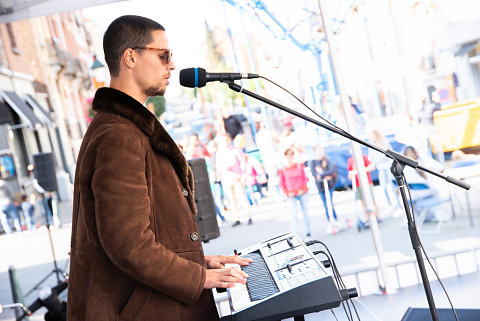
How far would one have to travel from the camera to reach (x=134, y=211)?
1280 mm

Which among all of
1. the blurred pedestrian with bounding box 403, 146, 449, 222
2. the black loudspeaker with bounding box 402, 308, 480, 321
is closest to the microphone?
the black loudspeaker with bounding box 402, 308, 480, 321

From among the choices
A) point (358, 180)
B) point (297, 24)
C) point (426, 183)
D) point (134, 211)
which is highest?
point (297, 24)

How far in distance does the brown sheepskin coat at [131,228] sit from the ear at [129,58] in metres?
0.08

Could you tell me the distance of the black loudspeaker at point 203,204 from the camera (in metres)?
3.85

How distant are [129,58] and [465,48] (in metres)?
3.96

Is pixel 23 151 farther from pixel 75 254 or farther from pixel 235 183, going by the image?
pixel 75 254

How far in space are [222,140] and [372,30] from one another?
159 centimetres

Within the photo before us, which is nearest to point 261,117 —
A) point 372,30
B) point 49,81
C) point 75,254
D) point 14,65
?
point 372,30

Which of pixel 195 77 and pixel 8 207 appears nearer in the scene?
pixel 195 77

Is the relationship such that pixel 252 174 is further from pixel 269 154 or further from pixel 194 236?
Answer: pixel 194 236

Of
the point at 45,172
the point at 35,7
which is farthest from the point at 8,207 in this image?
the point at 35,7

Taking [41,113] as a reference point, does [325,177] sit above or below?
below

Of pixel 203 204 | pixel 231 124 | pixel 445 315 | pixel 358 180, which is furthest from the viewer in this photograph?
pixel 231 124

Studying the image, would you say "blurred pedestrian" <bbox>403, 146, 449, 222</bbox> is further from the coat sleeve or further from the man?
the coat sleeve
